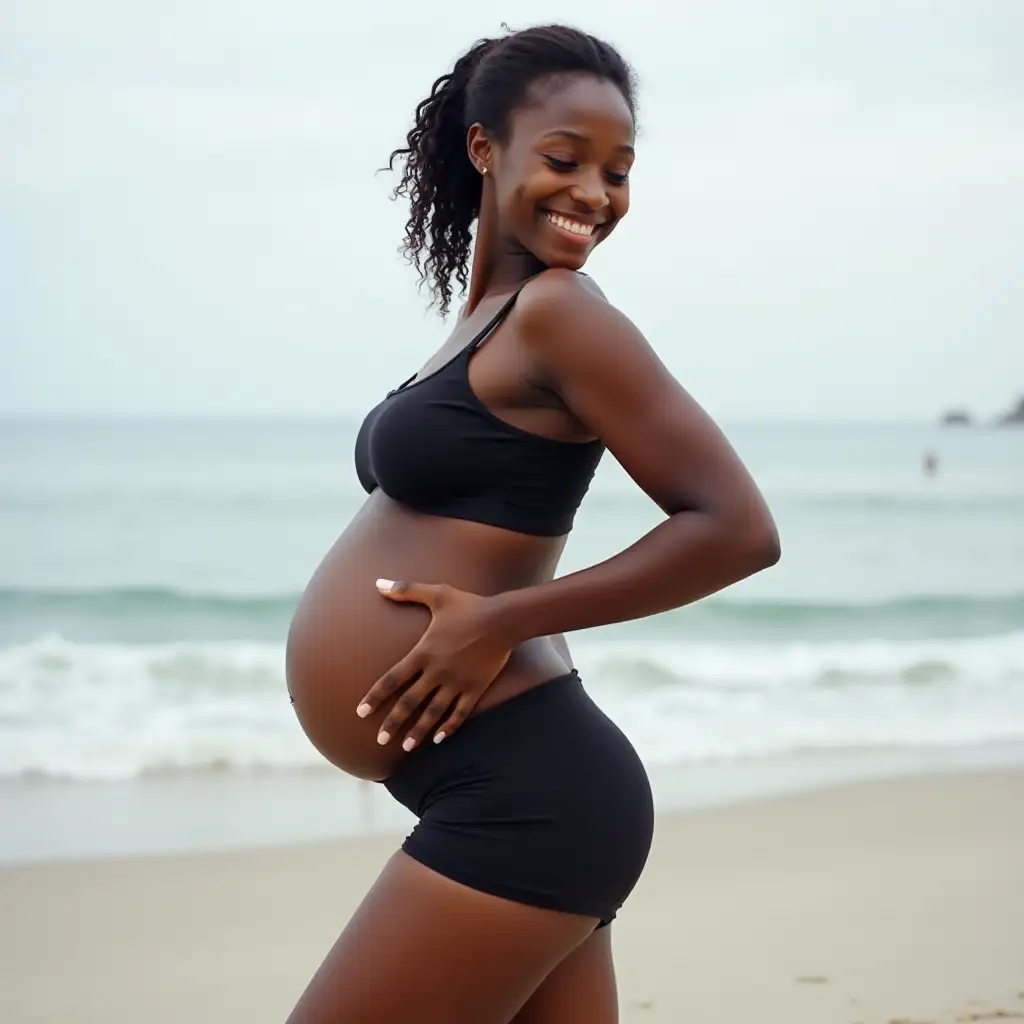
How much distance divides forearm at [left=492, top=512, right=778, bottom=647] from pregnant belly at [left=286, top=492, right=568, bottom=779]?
0.09m

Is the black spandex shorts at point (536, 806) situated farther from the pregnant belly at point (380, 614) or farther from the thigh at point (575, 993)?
the thigh at point (575, 993)

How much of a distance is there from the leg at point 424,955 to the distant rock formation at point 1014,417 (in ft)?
264

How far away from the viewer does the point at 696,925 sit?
5562mm

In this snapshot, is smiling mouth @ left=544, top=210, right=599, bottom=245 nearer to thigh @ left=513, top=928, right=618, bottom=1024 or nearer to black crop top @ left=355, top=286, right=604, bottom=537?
black crop top @ left=355, top=286, right=604, bottom=537

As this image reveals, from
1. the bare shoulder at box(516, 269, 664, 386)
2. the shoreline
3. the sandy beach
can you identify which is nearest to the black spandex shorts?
the bare shoulder at box(516, 269, 664, 386)

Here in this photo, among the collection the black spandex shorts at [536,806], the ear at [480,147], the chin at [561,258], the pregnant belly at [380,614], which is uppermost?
the ear at [480,147]

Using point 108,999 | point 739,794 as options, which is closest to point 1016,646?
point 739,794

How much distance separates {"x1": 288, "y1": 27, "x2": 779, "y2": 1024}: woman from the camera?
187 centimetres

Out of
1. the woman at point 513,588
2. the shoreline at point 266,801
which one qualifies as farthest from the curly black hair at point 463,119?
the shoreline at point 266,801

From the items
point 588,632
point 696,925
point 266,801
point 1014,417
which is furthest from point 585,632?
point 1014,417

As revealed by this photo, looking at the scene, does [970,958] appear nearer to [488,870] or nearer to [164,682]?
[488,870]

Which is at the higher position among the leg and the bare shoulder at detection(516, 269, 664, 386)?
the bare shoulder at detection(516, 269, 664, 386)

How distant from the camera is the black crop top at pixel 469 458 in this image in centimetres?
195

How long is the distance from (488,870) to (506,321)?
28.6 inches
